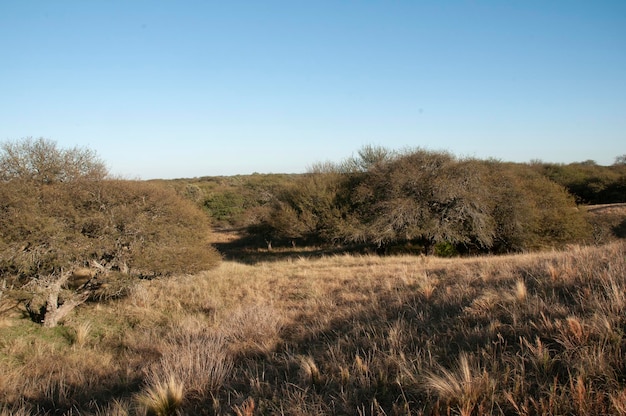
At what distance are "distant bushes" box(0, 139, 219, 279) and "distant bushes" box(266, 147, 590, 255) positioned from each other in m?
11.6

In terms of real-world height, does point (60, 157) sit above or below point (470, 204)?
above

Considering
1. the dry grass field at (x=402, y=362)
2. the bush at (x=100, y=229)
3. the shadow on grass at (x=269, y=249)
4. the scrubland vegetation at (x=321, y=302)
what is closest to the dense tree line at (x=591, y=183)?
the scrubland vegetation at (x=321, y=302)

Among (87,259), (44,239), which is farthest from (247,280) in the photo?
(44,239)

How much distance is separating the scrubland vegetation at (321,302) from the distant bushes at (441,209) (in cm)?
13

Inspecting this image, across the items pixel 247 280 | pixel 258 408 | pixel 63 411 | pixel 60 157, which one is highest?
pixel 60 157

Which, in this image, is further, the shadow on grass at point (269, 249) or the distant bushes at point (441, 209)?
the shadow on grass at point (269, 249)

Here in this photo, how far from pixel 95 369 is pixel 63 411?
224 centimetres

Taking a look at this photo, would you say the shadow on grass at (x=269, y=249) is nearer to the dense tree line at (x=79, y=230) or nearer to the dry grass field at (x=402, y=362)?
the dense tree line at (x=79, y=230)

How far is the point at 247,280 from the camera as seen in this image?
1526cm

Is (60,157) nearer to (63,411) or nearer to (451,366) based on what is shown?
(63,411)

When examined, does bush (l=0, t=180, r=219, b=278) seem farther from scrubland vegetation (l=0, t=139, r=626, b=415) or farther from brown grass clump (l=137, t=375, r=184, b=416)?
brown grass clump (l=137, t=375, r=184, b=416)

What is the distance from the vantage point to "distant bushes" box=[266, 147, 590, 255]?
21.6m

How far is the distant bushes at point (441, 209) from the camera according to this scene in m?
21.6

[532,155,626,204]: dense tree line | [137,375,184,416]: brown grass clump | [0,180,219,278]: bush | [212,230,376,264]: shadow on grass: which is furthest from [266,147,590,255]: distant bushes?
[532,155,626,204]: dense tree line
